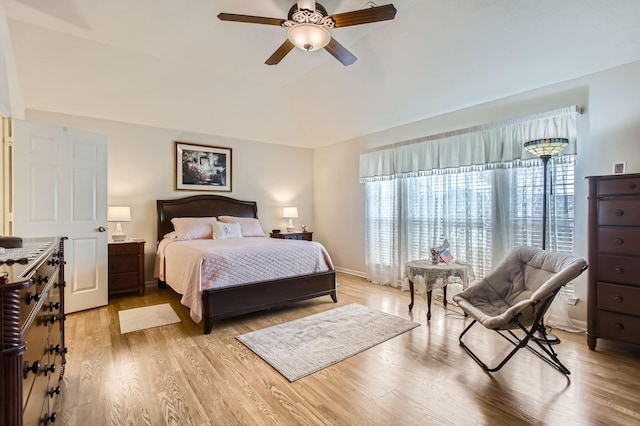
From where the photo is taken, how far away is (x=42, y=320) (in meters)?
1.37

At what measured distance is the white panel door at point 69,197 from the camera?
3.22m

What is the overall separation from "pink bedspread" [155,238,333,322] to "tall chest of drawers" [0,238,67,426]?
1.40 m

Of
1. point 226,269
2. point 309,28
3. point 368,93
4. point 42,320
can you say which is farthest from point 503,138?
point 42,320

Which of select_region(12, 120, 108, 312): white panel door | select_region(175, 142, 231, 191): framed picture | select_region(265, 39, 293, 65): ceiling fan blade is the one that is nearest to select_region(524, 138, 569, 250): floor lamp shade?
select_region(265, 39, 293, 65): ceiling fan blade

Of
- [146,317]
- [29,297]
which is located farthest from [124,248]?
[29,297]

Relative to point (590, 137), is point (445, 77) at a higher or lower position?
higher

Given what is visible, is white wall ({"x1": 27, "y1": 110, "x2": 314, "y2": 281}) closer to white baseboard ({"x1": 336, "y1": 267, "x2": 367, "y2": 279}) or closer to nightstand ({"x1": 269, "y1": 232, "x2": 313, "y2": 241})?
nightstand ({"x1": 269, "y1": 232, "x2": 313, "y2": 241})

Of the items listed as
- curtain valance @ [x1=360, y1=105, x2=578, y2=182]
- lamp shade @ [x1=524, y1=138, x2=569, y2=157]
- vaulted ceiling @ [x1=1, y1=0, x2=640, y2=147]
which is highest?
vaulted ceiling @ [x1=1, y1=0, x2=640, y2=147]

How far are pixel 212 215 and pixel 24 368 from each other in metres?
4.42

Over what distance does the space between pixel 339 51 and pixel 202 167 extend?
3.39 meters

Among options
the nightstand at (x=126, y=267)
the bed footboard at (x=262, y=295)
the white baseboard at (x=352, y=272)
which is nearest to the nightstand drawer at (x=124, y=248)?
the nightstand at (x=126, y=267)

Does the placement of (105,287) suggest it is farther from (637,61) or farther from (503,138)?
(637,61)

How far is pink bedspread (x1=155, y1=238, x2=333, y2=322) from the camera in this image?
3105 millimetres

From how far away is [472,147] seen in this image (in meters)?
3.85
